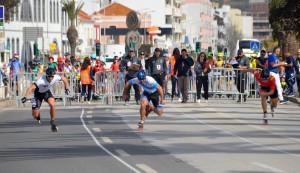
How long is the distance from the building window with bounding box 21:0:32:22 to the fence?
47224 mm

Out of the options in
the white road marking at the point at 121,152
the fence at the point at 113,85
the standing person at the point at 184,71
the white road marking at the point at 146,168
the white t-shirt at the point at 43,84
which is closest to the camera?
the white road marking at the point at 146,168

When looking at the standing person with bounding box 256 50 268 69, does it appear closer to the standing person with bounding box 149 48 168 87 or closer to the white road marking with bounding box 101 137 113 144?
the standing person with bounding box 149 48 168 87

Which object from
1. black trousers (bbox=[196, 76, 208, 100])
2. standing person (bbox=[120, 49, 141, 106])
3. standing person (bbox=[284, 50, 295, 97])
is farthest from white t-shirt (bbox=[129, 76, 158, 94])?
standing person (bbox=[284, 50, 295, 97])

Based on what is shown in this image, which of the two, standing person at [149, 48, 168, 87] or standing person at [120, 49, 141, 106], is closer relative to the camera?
standing person at [120, 49, 141, 106]

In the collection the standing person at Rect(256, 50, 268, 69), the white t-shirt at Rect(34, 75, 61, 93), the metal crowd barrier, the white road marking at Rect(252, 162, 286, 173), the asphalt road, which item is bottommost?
Answer: the asphalt road

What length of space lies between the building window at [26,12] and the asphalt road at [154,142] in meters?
53.7

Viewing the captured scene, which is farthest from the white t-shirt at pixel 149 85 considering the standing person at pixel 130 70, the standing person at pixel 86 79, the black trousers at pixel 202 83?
the standing person at pixel 86 79

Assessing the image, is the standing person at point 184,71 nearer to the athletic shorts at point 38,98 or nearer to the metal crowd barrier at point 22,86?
the metal crowd barrier at point 22,86

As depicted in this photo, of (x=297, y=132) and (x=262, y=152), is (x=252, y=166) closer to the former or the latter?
(x=262, y=152)

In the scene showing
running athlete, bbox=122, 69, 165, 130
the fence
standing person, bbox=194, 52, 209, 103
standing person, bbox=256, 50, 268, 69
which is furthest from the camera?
standing person, bbox=194, 52, 209, 103

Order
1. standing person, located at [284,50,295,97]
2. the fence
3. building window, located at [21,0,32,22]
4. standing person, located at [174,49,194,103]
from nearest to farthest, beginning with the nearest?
standing person, located at [174,49,194,103], the fence, standing person, located at [284,50,295,97], building window, located at [21,0,32,22]

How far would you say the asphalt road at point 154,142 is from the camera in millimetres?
16625

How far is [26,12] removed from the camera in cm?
8775

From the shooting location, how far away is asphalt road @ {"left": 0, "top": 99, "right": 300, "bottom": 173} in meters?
16.6
